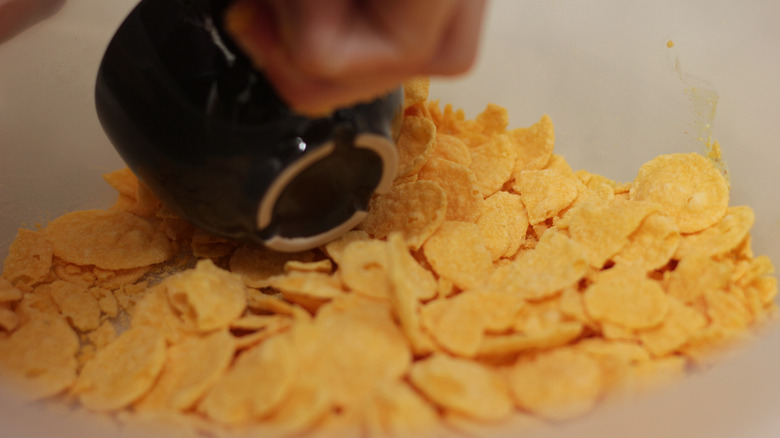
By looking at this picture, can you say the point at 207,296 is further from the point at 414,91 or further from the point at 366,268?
the point at 414,91

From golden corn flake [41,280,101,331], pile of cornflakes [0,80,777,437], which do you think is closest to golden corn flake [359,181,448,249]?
pile of cornflakes [0,80,777,437]

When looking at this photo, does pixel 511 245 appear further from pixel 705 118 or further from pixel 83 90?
pixel 83 90

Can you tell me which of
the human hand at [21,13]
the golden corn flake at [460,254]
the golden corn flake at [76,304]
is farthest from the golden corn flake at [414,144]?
the human hand at [21,13]

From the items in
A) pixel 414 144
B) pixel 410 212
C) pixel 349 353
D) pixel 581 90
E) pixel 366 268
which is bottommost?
pixel 349 353

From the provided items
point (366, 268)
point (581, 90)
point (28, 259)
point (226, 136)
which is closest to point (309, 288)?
point (366, 268)

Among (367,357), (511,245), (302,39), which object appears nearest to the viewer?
(302,39)

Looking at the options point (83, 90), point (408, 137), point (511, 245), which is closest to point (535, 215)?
point (511, 245)

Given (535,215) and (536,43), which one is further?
(536,43)

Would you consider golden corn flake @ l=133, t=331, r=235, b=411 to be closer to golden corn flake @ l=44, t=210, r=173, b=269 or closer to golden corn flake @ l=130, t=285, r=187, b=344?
golden corn flake @ l=130, t=285, r=187, b=344
